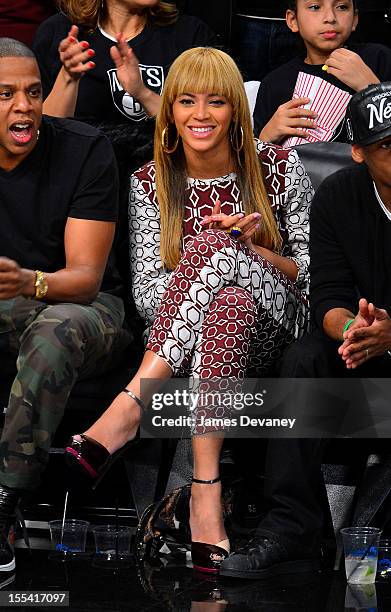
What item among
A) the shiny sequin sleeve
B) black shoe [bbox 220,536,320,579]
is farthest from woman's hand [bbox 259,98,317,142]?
black shoe [bbox 220,536,320,579]

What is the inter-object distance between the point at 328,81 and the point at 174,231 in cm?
92

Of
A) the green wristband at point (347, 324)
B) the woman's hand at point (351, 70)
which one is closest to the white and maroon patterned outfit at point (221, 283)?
the green wristband at point (347, 324)

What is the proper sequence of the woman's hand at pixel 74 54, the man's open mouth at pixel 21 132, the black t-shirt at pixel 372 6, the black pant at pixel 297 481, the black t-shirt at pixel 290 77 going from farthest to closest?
1. the black t-shirt at pixel 372 6
2. the black t-shirt at pixel 290 77
3. the woman's hand at pixel 74 54
4. the man's open mouth at pixel 21 132
5. the black pant at pixel 297 481

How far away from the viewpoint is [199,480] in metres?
3.40

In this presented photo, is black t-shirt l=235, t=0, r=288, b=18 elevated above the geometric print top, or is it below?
above

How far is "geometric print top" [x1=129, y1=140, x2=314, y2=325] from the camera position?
3820 mm

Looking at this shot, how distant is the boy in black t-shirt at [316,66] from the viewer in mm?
4207

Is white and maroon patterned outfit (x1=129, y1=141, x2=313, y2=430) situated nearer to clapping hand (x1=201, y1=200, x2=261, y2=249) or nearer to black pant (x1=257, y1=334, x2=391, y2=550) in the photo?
clapping hand (x1=201, y1=200, x2=261, y2=249)

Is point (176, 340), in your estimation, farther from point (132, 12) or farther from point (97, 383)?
point (132, 12)

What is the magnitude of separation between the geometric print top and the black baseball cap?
416 millimetres

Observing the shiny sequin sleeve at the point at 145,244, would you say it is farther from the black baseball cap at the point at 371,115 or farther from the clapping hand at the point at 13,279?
the black baseball cap at the point at 371,115

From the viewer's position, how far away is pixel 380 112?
341cm

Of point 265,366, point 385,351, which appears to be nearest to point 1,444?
point 265,366

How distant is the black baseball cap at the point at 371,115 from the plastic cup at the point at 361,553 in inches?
38.7
